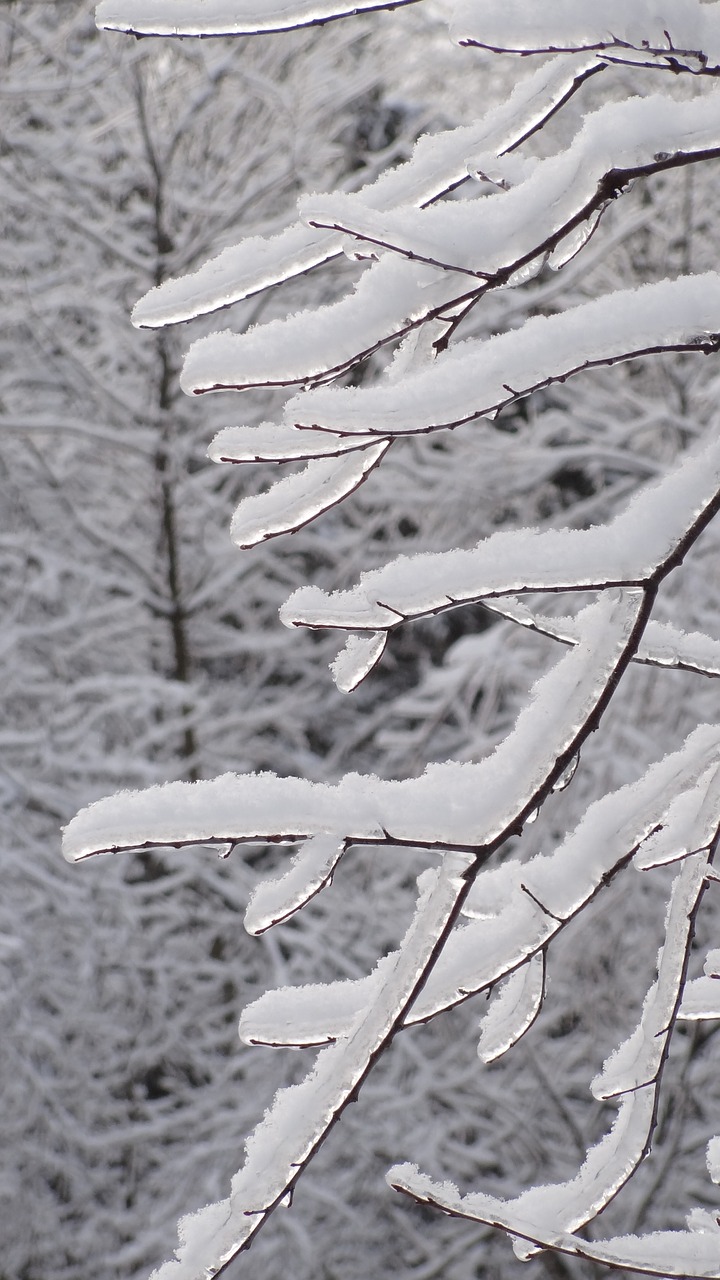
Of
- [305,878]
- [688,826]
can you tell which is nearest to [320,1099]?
[305,878]

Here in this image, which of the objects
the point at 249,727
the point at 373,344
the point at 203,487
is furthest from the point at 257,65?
the point at 373,344

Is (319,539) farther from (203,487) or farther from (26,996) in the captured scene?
(26,996)

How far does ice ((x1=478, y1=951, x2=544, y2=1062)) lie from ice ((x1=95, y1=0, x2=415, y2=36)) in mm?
815

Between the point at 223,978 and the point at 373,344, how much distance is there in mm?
3690

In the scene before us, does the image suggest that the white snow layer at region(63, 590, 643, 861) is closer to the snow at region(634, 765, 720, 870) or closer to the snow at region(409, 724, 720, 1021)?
the snow at region(409, 724, 720, 1021)

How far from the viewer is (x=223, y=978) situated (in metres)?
4.05

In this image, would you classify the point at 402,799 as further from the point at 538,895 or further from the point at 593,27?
the point at 593,27

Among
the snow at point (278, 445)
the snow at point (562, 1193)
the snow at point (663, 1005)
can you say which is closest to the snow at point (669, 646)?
the snow at point (663, 1005)

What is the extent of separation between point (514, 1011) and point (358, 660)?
36cm

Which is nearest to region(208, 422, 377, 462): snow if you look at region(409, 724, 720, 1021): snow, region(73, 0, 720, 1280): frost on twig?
region(73, 0, 720, 1280): frost on twig

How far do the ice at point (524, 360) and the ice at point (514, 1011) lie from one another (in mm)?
511

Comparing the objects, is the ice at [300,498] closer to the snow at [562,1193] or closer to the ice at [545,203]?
the ice at [545,203]

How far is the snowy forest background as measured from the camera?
3.87m

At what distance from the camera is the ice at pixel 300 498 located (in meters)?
0.88
